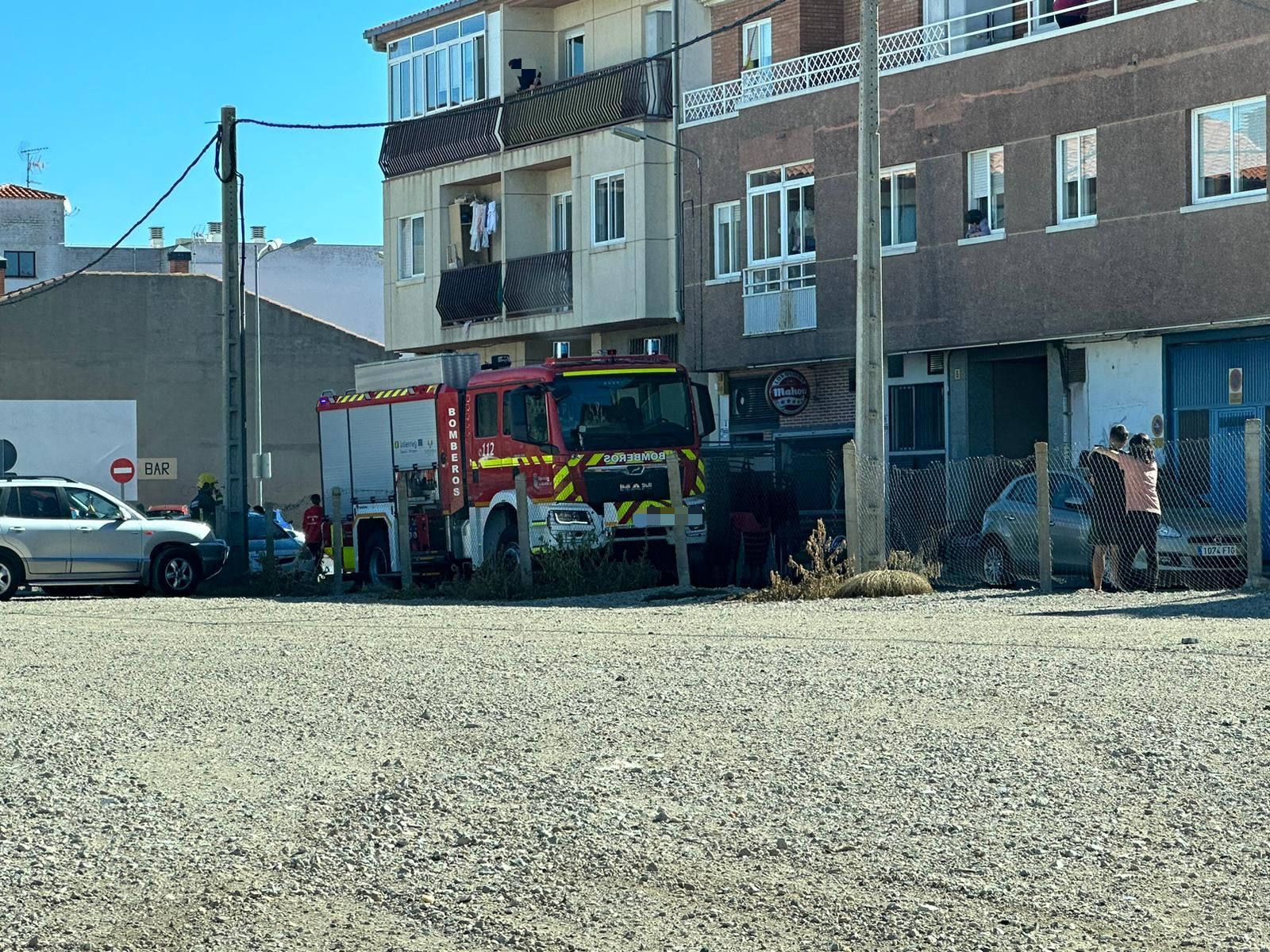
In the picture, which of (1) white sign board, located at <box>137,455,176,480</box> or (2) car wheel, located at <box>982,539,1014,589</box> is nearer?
(2) car wheel, located at <box>982,539,1014,589</box>

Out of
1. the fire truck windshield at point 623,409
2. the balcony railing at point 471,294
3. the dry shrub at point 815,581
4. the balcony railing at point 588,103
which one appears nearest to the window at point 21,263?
the balcony railing at point 471,294

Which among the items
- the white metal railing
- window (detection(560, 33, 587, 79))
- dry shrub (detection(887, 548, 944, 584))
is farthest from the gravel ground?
window (detection(560, 33, 587, 79))

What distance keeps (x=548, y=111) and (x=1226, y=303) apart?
17002 mm

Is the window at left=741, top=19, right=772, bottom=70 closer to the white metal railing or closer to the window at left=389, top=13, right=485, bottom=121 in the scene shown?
the white metal railing

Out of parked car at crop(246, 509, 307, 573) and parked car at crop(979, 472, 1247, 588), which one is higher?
parked car at crop(979, 472, 1247, 588)

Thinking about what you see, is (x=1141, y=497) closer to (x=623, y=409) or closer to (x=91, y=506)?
(x=623, y=409)

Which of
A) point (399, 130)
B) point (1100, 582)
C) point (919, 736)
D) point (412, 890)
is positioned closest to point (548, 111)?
point (399, 130)

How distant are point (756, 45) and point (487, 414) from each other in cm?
1318

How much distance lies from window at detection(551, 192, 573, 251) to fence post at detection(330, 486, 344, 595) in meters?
12.9

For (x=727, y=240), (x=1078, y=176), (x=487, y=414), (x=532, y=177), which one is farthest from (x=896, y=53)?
(x=532, y=177)

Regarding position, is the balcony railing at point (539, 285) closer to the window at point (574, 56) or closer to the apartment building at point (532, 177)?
the apartment building at point (532, 177)

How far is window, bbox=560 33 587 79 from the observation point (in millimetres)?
41031

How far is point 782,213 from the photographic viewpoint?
3438 centimetres

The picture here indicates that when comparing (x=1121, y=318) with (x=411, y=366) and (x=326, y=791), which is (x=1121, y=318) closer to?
(x=411, y=366)
